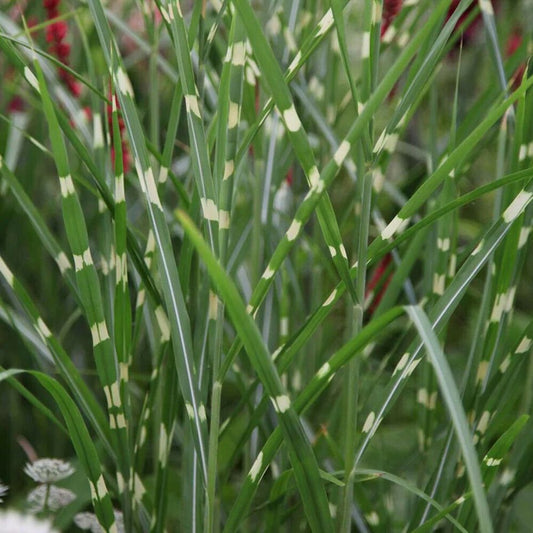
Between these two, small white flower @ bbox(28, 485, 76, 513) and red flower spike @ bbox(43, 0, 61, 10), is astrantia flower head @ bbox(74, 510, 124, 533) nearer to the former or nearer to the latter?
small white flower @ bbox(28, 485, 76, 513)

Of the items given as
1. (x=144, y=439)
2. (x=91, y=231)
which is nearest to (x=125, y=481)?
(x=144, y=439)

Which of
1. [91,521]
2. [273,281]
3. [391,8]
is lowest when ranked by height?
[91,521]

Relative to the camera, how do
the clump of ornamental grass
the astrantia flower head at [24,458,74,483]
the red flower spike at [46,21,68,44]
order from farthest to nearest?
the red flower spike at [46,21,68,44] < the astrantia flower head at [24,458,74,483] < the clump of ornamental grass

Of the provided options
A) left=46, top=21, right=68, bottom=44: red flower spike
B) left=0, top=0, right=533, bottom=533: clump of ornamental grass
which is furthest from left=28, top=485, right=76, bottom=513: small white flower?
left=46, top=21, right=68, bottom=44: red flower spike

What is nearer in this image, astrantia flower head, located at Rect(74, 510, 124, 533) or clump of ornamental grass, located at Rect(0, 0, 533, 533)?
clump of ornamental grass, located at Rect(0, 0, 533, 533)

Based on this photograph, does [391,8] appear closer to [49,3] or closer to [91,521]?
[49,3]

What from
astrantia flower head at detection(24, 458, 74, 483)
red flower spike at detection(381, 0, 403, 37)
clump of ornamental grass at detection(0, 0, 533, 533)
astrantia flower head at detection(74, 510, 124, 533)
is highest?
red flower spike at detection(381, 0, 403, 37)

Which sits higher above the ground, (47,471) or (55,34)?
(55,34)

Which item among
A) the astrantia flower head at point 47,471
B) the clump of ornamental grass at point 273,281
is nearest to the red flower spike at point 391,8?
the clump of ornamental grass at point 273,281

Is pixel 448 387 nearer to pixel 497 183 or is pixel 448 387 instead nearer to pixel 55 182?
pixel 497 183

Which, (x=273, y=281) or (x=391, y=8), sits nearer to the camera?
(x=273, y=281)

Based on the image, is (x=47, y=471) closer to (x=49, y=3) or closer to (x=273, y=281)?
(x=273, y=281)

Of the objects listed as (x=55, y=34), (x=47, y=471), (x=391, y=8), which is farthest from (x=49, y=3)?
(x=47, y=471)
